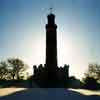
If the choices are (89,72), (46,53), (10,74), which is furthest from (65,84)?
(10,74)

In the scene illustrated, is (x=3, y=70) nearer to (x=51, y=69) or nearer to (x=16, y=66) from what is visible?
(x=16, y=66)

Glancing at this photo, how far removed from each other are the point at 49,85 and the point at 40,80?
2.67 meters

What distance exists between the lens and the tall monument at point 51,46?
41.7 meters

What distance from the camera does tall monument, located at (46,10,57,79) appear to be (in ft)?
137

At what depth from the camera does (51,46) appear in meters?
43.7

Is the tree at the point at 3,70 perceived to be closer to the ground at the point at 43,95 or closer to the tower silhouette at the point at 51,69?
the tower silhouette at the point at 51,69

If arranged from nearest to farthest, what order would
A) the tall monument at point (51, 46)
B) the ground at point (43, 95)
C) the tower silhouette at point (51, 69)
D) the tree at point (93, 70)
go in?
the ground at point (43, 95)
the tower silhouette at point (51, 69)
the tall monument at point (51, 46)
the tree at point (93, 70)

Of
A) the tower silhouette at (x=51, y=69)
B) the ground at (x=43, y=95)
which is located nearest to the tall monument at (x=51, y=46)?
the tower silhouette at (x=51, y=69)

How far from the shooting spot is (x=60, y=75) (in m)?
42.3

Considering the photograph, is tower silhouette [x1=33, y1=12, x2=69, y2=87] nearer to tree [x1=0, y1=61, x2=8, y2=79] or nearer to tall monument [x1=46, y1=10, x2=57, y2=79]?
tall monument [x1=46, y1=10, x2=57, y2=79]

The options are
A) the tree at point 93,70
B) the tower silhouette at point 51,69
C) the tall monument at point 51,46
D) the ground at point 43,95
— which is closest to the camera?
the ground at point 43,95

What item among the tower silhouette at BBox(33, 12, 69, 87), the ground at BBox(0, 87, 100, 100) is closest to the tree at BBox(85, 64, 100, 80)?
the tower silhouette at BBox(33, 12, 69, 87)

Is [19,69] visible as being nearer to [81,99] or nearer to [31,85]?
[31,85]

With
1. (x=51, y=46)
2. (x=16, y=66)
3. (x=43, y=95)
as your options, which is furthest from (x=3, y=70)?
(x=43, y=95)
